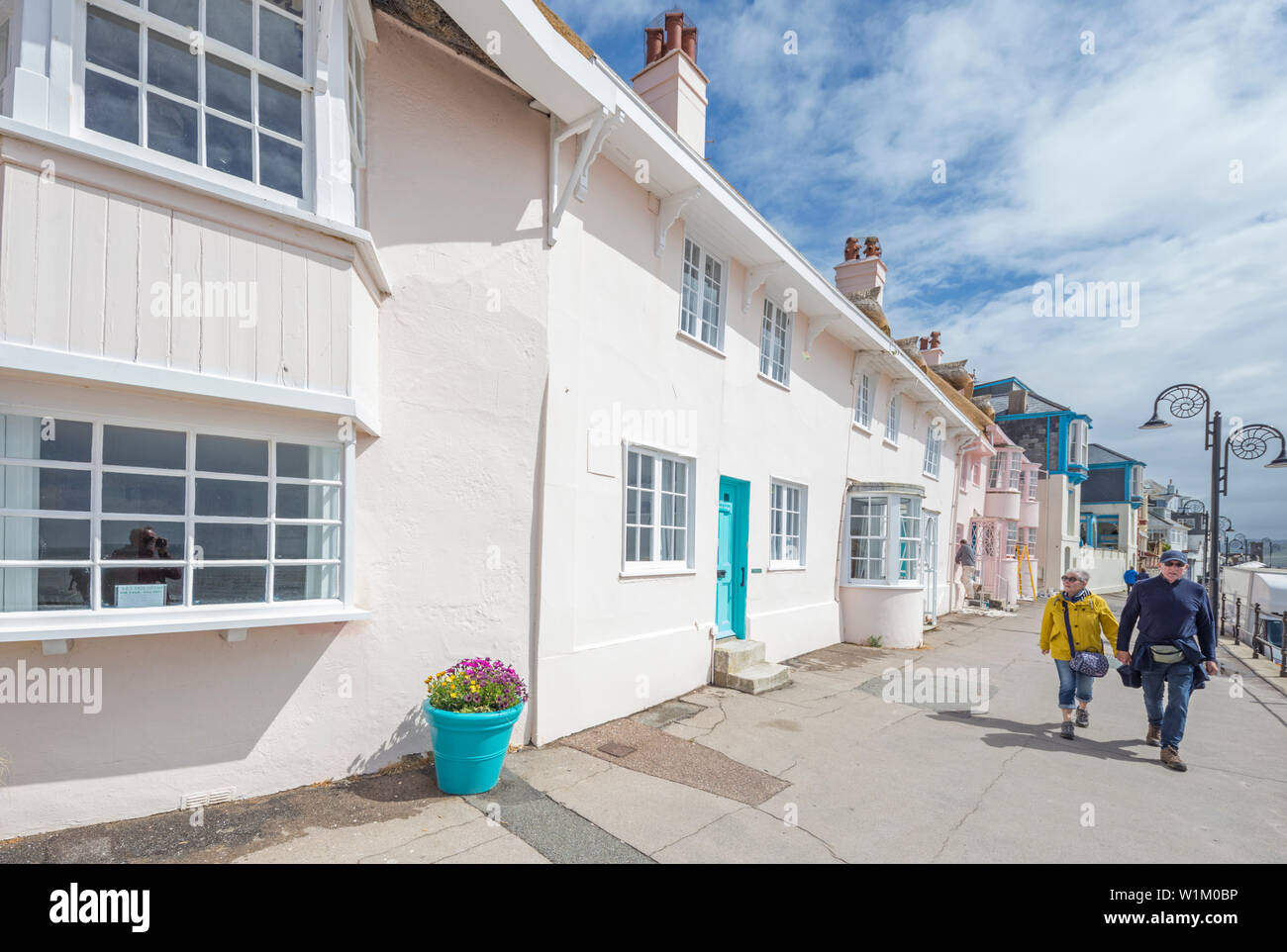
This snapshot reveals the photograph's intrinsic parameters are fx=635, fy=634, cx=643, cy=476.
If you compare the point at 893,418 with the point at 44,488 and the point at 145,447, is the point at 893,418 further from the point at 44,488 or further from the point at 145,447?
the point at 44,488

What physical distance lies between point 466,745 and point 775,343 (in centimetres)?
800

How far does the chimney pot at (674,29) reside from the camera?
852 centimetres

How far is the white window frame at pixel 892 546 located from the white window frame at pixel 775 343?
11.4ft

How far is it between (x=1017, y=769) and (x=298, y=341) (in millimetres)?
7018

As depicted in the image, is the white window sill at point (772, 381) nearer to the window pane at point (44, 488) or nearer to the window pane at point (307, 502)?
the window pane at point (307, 502)

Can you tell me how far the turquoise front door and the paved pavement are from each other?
1.61m

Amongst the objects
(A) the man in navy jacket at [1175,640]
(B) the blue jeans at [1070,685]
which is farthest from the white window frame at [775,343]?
(A) the man in navy jacket at [1175,640]

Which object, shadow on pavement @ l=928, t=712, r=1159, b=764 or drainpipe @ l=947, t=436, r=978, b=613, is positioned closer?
shadow on pavement @ l=928, t=712, r=1159, b=764

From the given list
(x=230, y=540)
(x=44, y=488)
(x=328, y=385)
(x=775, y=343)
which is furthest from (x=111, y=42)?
(x=775, y=343)

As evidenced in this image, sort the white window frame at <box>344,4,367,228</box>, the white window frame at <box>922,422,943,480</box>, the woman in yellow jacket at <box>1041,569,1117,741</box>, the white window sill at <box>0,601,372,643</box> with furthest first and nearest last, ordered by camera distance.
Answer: the white window frame at <box>922,422,943,480</box> < the woman in yellow jacket at <box>1041,569,1117,741</box> < the white window frame at <box>344,4,367,228</box> < the white window sill at <box>0,601,372,643</box>

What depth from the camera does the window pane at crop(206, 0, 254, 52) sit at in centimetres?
417

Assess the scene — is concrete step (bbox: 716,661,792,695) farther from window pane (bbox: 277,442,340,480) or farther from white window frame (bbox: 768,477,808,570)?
window pane (bbox: 277,442,340,480)

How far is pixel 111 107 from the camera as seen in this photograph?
3859 mm

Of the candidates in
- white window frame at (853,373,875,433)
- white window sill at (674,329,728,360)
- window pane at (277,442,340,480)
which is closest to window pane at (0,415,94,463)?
window pane at (277,442,340,480)
